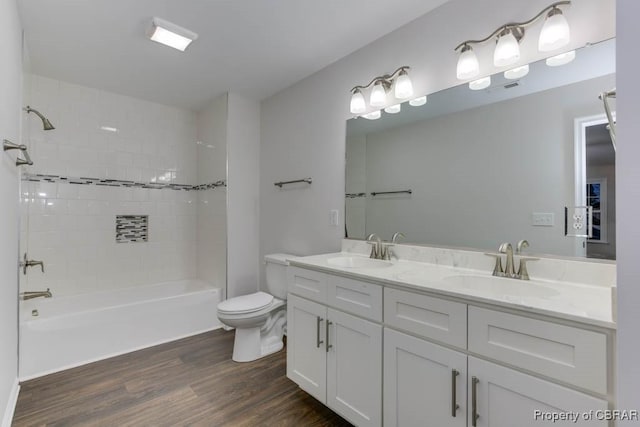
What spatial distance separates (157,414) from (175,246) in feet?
6.76

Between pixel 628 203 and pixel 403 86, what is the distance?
1.48 m

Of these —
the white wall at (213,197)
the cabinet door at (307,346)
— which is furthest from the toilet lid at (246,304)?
the white wall at (213,197)

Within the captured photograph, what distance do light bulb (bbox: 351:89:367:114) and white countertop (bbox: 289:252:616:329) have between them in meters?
1.08

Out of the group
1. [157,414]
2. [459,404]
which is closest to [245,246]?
[157,414]

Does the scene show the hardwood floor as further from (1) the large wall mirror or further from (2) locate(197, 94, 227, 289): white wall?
(1) the large wall mirror

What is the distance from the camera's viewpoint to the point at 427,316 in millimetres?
1194

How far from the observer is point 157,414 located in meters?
1.71

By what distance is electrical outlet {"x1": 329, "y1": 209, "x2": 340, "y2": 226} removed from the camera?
236 centimetres

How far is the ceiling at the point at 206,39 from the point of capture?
1.77 meters

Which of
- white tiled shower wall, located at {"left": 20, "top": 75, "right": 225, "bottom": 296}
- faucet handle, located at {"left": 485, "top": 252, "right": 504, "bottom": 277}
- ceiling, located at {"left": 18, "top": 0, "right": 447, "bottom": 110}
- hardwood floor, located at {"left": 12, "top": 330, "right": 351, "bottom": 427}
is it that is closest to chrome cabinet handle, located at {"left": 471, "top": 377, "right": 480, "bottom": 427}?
faucet handle, located at {"left": 485, "top": 252, "right": 504, "bottom": 277}

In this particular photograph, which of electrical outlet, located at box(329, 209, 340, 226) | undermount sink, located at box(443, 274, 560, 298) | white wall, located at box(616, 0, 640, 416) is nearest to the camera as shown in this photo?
white wall, located at box(616, 0, 640, 416)

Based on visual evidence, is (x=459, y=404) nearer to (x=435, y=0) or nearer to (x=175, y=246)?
(x=435, y=0)

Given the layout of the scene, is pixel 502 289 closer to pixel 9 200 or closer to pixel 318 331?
pixel 318 331

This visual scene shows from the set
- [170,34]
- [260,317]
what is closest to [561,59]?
[170,34]
